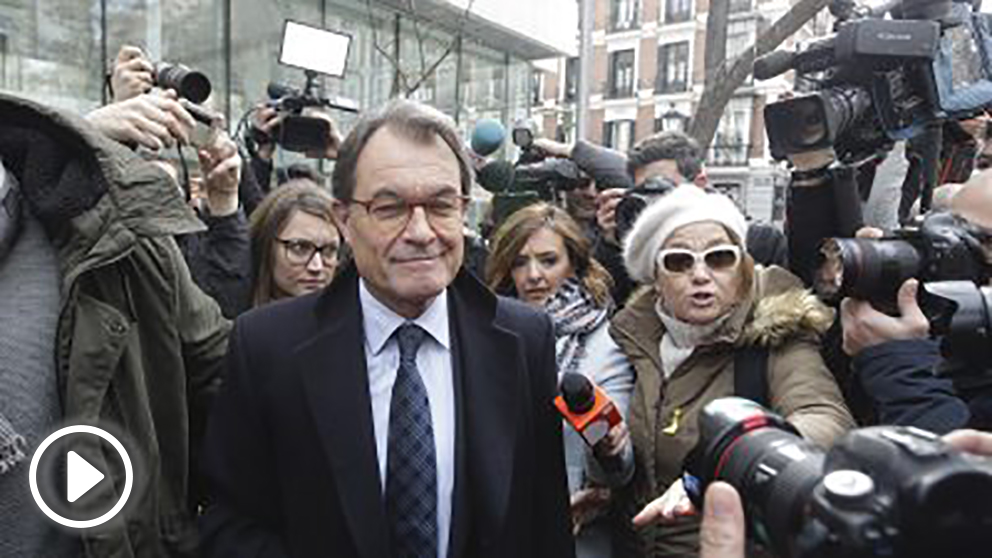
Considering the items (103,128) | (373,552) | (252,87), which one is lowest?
(373,552)

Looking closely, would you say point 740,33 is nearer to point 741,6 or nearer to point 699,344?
point 741,6

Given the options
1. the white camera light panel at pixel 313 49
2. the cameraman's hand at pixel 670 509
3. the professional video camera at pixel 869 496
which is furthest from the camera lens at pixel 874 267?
the white camera light panel at pixel 313 49

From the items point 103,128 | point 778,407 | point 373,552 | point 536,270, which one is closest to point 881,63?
point 778,407

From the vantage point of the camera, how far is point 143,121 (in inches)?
67.9

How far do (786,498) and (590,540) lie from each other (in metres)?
1.32

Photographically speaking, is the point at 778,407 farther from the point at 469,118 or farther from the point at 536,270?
the point at 469,118

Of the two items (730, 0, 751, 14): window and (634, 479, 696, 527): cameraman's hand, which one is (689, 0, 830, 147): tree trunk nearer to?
(634, 479, 696, 527): cameraman's hand

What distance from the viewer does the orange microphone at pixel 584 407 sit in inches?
67.6

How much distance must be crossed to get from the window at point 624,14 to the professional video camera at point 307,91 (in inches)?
1423

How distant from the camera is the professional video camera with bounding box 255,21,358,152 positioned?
2.99 m

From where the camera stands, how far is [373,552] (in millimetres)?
1541

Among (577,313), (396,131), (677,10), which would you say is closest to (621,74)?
(677,10)

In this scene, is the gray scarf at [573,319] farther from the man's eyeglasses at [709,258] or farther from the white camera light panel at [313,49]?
the white camera light panel at [313,49]

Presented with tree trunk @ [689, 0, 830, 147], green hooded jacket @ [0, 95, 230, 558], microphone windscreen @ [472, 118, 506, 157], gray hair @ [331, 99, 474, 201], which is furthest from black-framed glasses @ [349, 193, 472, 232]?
tree trunk @ [689, 0, 830, 147]
